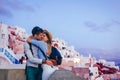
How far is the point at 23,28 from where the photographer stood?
9.45ft

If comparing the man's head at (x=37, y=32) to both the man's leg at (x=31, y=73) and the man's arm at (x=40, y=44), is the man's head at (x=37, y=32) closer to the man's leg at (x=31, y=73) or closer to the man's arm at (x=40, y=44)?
the man's arm at (x=40, y=44)

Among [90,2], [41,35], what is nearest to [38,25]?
[41,35]

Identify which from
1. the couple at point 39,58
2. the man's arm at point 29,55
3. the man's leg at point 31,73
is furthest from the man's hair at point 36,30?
the man's leg at point 31,73

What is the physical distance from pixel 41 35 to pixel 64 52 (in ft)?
0.83

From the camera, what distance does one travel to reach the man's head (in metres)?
2.88

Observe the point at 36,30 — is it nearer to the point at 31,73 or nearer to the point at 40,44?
the point at 40,44

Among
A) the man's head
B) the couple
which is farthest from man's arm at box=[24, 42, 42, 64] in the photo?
the man's head

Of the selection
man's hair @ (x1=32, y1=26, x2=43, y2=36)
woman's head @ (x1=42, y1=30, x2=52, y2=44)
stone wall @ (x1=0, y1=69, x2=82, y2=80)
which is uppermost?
man's hair @ (x1=32, y1=26, x2=43, y2=36)

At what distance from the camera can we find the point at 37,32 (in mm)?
2881

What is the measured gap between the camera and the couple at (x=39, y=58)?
9.34 ft

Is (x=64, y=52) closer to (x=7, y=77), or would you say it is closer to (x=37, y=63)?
(x=37, y=63)

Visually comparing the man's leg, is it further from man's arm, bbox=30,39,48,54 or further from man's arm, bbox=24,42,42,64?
Answer: man's arm, bbox=30,39,48,54

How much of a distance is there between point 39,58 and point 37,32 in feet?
0.76

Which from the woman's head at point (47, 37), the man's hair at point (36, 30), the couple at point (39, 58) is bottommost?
the couple at point (39, 58)
